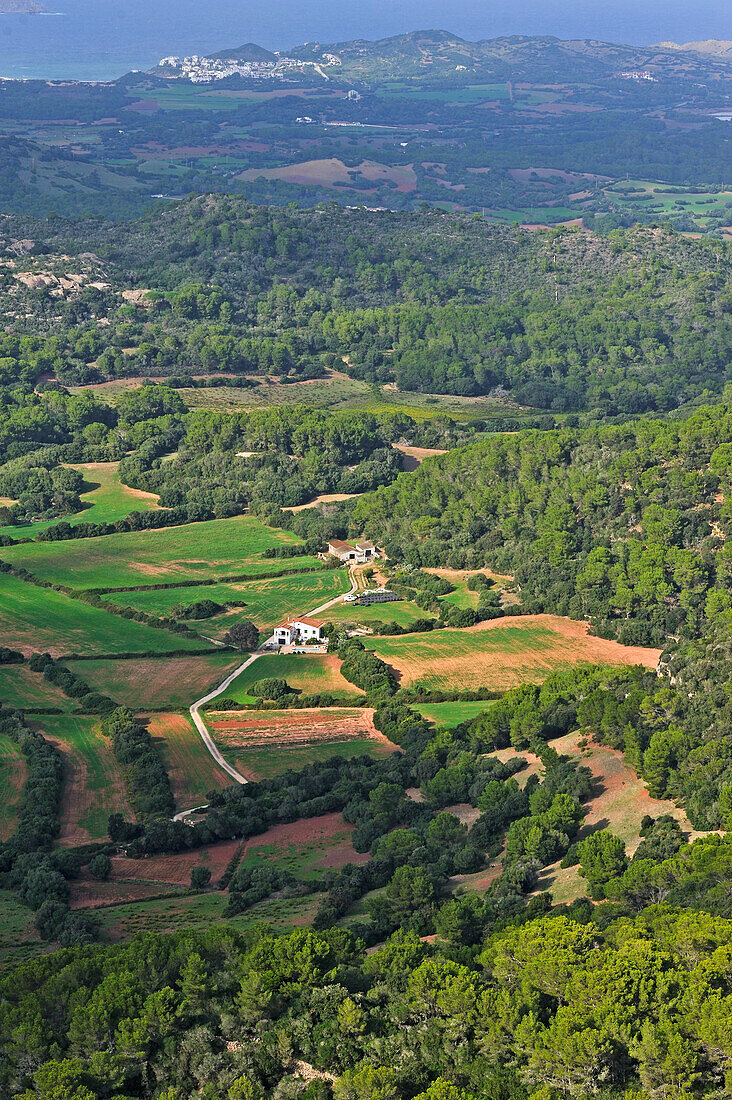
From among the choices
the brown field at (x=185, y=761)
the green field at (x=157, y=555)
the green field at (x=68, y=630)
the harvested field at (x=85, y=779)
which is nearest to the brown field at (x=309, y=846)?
the brown field at (x=185, y=761)

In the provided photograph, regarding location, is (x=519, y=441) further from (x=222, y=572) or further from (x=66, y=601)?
(x=66, y=601)

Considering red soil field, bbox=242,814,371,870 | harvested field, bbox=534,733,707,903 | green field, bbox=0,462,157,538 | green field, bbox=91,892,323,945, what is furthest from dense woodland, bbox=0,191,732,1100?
green field, bbox=0,462,157,538

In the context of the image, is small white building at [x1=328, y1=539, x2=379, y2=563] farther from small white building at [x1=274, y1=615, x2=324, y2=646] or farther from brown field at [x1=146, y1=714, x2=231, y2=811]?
brown field at [x1=146, y1=714, x2=231, y2=811]

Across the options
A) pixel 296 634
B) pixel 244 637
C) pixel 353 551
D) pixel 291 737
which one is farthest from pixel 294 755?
pixel 353 551

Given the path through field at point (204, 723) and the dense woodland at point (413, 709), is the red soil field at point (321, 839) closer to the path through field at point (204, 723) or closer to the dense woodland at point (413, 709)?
the dense woodland at point (413, 709)

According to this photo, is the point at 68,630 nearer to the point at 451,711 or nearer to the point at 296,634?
the point at 296,634

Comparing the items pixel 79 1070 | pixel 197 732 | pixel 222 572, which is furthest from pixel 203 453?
pixel 79 1070
